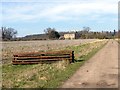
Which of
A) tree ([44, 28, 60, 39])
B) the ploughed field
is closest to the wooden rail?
the ploughed field

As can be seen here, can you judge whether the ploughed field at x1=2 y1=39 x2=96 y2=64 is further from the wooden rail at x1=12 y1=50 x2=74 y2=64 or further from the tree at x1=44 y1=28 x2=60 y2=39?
the tree at x1=44 y1=28 x2=60 y2=39

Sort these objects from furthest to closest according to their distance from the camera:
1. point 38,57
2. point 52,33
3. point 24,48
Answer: point 52,33, point 24,48, point 38,57

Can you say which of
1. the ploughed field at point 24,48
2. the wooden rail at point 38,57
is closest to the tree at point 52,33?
the ploughed field at point 24,48

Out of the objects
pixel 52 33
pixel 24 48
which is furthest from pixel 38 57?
pixel 52 33

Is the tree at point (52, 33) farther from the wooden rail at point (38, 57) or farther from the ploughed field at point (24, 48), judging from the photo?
the wooden rail at point (38, 57)

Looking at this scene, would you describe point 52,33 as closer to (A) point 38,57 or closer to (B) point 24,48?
(B) point 24,48

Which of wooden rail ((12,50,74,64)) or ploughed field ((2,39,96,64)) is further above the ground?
wooden rail ((12,50,74,64))

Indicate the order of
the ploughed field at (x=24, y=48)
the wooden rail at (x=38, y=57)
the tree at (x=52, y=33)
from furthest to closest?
1. the tree at (x=52, y=33)
2. the ploughed field at (x=24, y=48)
3. the wooden rail at (x=38, y=57)

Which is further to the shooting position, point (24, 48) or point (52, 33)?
point (52, 33)

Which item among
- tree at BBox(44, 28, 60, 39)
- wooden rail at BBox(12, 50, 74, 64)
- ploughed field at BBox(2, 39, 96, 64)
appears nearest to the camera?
wooden rail at BBox(12, 50, 74, 64)

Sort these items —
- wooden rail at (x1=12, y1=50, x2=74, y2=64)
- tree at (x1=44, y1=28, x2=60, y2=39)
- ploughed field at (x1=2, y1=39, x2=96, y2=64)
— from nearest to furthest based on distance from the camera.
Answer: wooden rail at (x1=12, y1=50, x2=74, y2=64)
ploughed field at (x1=2, y1=39, x2=96, y2=64)
tree at (x1=44, y1=28, x2=60, y2=39)

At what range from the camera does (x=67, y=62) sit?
66.9ft

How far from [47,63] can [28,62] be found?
1.33 meters

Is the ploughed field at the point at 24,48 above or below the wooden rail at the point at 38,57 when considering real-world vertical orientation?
below
